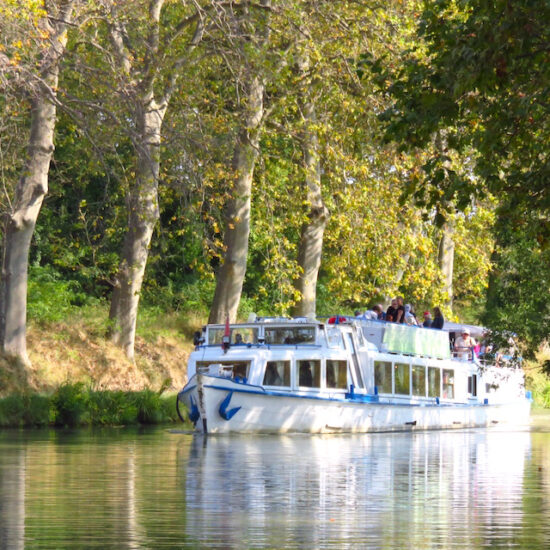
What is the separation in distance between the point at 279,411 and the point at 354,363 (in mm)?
4108

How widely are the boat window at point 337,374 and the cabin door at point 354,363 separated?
0.38 metres

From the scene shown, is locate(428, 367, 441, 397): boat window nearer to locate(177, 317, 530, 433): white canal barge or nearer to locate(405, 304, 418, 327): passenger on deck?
locate(177, 317, 530, 433): white canal barge

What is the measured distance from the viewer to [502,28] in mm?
17734

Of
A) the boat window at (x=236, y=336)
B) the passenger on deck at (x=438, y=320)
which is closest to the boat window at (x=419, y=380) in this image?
the passenger on deck at (x=438, y=320)

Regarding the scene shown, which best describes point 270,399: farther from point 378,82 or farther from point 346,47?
point 378,82

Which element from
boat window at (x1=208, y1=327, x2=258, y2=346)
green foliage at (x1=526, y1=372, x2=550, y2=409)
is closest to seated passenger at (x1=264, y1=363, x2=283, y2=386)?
boat window at (x1=208, y1=327, x2=258, y2=346)

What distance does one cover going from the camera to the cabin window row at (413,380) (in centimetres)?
4147

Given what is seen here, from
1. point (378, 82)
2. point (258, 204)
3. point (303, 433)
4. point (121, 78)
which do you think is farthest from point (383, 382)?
point (378, 82)

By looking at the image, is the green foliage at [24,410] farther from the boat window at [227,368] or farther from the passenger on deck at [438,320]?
the passenger on deck at [438,320]

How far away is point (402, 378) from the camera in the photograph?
140 feet

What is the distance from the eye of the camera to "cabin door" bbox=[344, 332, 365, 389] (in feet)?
129

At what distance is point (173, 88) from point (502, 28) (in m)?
21.7

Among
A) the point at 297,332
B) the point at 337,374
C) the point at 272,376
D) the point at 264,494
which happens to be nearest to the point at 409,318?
the point at 337,374

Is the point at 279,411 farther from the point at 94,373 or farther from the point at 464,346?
the point at 464,346
